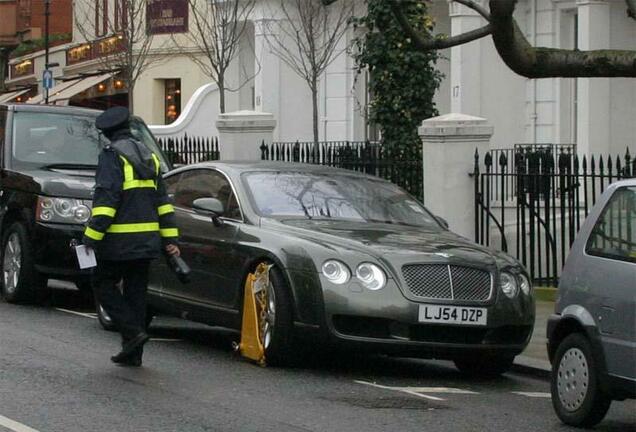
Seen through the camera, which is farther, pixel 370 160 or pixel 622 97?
pixel 622 97

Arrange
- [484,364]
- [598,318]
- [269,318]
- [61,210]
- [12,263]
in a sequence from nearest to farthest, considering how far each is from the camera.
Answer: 1. [598,318]
2. [269,318]
3. [484,364]
4. [61,210]
5. [12,263]

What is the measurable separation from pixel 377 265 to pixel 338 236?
1.69 ft

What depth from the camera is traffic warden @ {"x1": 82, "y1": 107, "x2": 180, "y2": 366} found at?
1091cm

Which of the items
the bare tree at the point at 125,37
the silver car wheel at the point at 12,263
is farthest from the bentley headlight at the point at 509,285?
the bare tree at the point at 125,37

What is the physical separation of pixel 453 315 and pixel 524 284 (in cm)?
82

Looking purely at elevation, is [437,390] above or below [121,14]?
below

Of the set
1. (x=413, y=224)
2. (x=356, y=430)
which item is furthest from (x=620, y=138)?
(x=356, y=430)

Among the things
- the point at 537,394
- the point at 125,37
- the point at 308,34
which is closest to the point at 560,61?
the point at 537,394

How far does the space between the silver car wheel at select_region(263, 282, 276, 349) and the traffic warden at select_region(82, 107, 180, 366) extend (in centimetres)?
77

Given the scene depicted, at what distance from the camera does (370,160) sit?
19297 mm

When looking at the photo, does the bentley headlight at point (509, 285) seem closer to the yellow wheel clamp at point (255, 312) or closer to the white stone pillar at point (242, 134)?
the yellow wheel clamp at point (255, 312)

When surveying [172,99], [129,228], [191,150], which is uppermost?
[172,99]

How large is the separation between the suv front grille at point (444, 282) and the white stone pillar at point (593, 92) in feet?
42.9

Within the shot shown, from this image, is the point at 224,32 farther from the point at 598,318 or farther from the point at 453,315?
the point at 598,318
